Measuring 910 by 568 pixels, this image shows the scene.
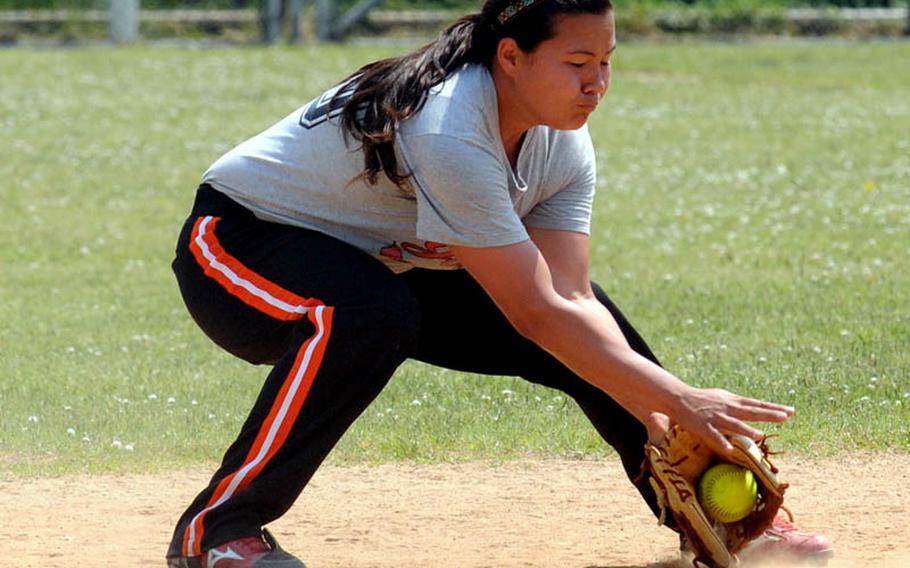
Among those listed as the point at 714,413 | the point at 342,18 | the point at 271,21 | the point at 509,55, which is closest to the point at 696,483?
the point at 714,413

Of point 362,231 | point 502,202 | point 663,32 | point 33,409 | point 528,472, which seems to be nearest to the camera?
point 502,202

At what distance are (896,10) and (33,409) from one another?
2153cm

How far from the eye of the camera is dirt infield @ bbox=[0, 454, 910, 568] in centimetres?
429

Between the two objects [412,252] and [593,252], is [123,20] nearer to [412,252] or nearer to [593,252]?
[593,252]

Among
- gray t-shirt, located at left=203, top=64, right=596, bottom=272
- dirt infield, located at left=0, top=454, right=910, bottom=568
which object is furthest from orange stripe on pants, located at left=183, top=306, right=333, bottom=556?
dirt infield, located at left=0, top=454, right=910, bottom=568

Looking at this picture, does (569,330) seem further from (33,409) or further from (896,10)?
(896,10)

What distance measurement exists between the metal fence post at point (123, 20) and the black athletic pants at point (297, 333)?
19.6m

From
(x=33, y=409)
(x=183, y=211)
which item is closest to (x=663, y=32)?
(x=183, y=211)

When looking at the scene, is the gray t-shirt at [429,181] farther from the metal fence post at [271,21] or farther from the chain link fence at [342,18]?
the metal fence post at [271,21]

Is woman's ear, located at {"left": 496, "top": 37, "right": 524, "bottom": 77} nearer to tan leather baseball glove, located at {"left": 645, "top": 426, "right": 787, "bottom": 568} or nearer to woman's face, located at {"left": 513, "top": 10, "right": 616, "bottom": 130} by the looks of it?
woman's face, located at {"left": 513, "top": 10, "right": 616, "bottom": 130}

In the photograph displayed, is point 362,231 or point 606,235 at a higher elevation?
point 362,231

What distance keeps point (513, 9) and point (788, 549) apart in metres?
1.59

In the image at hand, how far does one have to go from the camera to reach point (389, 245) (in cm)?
394

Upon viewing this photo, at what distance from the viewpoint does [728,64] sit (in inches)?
840
